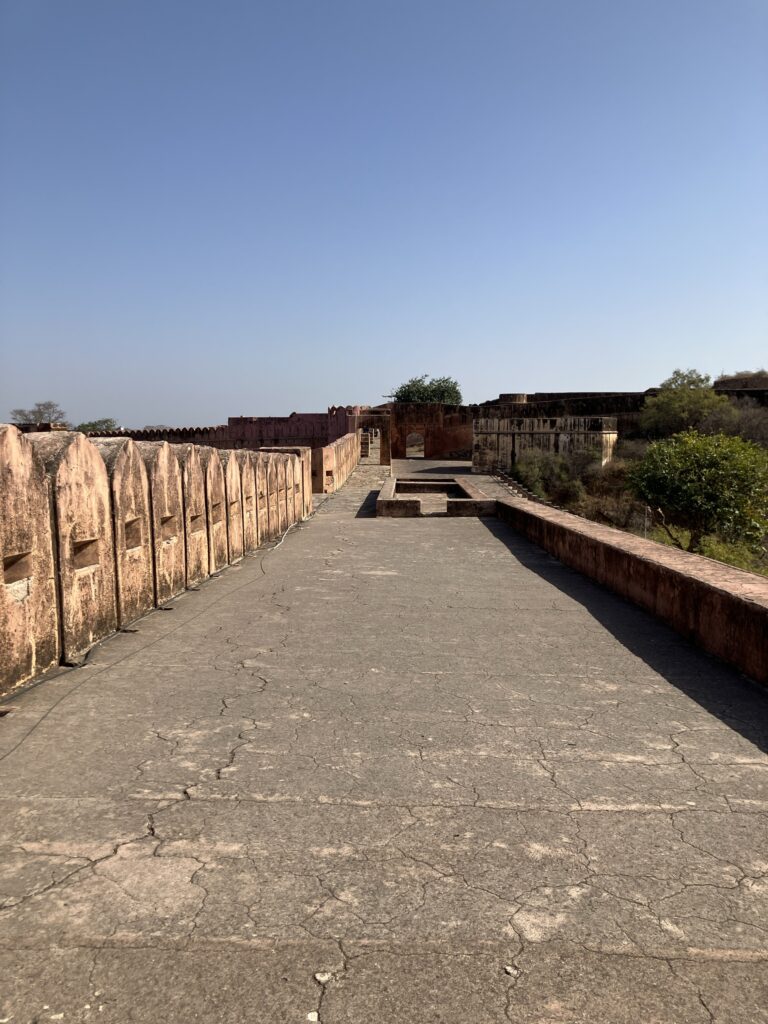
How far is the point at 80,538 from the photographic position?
167 inches

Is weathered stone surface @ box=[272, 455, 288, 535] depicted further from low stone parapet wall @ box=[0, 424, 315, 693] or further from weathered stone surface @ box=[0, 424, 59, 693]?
weathered stone surface @ box=[0, 424, 59, 693]

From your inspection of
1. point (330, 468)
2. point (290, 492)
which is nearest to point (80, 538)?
point (290, 492)

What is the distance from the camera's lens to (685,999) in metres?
1.60

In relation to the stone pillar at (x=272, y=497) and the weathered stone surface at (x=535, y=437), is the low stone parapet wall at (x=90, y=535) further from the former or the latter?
the weathered stone surface at (x=535, y=437)

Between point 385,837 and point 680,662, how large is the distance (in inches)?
98.1

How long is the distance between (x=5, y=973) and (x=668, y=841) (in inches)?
70.1

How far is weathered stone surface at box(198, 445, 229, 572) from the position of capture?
6.80 m

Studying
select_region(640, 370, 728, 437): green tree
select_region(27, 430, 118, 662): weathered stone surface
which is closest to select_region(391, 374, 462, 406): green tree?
select_region(640, 370, 728, 437): green tree

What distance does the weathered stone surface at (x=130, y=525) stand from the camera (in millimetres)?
4773

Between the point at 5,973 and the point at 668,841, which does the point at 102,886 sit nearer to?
the point at 5,973

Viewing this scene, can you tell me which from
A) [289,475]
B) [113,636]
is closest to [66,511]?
[113,636]

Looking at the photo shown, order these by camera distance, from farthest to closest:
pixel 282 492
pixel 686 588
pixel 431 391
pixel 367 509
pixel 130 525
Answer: pixel 431 391 < pixel 367 509 < pixel 282 492 < pixel 130 525 < pixel 686 588

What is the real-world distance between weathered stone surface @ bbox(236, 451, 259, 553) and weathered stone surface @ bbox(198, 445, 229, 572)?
812mm

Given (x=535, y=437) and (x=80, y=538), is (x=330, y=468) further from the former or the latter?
(x=80, y=538)
